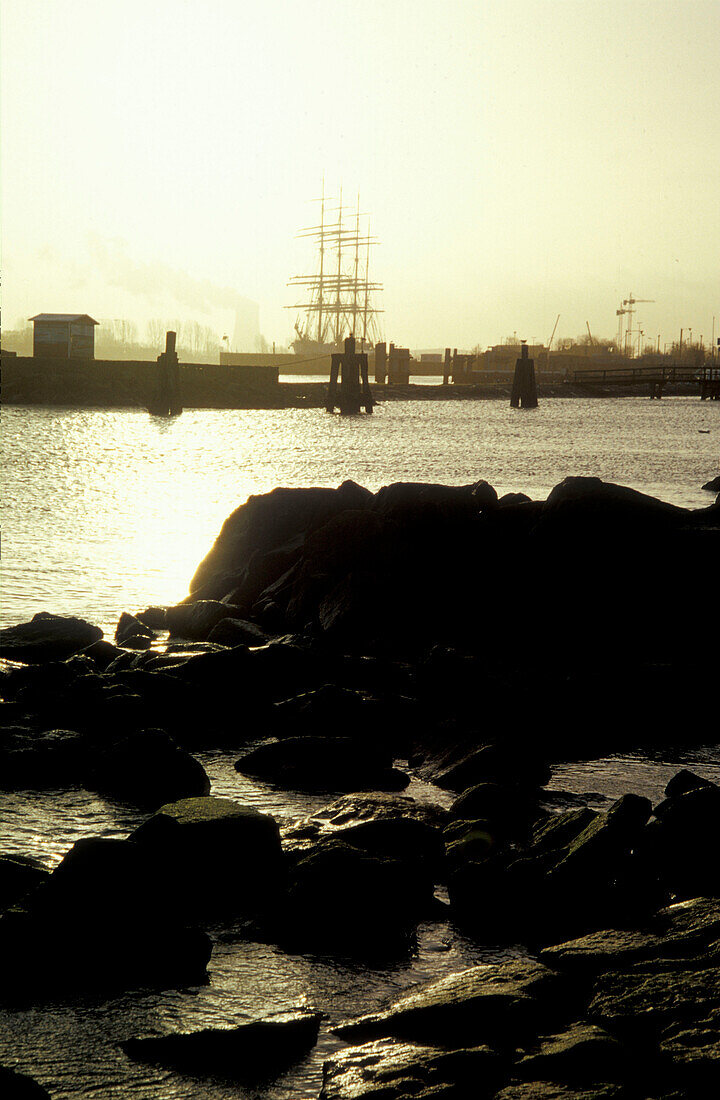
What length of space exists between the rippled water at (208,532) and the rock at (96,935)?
130mm

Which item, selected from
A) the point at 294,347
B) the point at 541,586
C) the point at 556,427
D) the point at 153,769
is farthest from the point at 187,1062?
the point at 294,347

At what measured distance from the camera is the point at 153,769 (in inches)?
241

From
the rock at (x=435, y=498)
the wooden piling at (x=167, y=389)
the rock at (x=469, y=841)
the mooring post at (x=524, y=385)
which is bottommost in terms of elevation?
the rock at (x=469, y=841)

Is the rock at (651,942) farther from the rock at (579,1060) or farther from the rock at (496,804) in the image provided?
the rock at (496,804)

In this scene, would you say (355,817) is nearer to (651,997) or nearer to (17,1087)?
(651,997)

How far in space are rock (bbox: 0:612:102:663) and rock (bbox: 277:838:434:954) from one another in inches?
196

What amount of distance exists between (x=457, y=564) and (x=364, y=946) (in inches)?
236

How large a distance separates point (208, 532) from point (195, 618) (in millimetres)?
7455

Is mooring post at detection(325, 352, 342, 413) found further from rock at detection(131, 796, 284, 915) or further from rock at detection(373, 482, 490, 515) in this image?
rock at detection(131, 796, 284, 915)

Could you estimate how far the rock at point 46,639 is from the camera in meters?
9.16

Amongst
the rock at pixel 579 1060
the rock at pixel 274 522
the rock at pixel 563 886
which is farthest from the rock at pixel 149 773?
the rock at pixel 274 522

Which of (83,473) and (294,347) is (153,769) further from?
(294,347)

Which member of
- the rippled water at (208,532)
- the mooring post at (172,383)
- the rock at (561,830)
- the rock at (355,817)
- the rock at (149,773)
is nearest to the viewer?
the rippled water at (208,532)

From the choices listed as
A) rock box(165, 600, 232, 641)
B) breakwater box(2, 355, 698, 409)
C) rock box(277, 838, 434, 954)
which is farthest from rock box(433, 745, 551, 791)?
breakwater box(2, 355, 698, 409)
